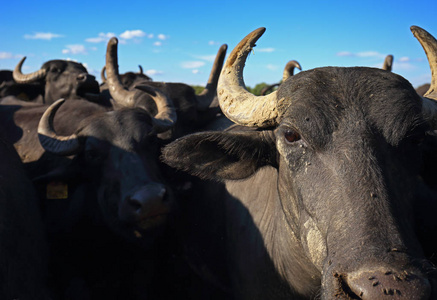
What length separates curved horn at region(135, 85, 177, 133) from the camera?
5.05 meters

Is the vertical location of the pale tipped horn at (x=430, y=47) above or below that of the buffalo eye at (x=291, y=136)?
above

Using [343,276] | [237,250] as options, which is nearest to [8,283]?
[237,250]

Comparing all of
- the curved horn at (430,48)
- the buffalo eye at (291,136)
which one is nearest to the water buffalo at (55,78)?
the buffalo eye at (291,136)

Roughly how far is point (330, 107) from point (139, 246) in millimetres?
2702

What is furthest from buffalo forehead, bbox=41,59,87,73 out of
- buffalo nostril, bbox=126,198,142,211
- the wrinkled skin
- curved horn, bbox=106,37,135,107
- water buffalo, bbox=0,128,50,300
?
the wrinkled skin

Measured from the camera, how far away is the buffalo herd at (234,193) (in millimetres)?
2398

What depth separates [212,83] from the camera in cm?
727

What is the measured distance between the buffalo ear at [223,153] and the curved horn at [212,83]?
3.57 m

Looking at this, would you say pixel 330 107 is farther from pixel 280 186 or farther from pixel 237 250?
pixel 237 250

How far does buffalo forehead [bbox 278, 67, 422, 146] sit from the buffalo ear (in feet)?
1.14

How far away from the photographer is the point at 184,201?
5.18m

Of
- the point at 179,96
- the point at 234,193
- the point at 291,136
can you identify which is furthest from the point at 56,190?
the point at 291,136

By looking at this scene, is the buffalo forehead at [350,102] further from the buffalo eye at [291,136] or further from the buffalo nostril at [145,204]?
the buffalo nostril at [145,204]

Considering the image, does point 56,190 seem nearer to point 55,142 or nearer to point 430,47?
point 55,142
